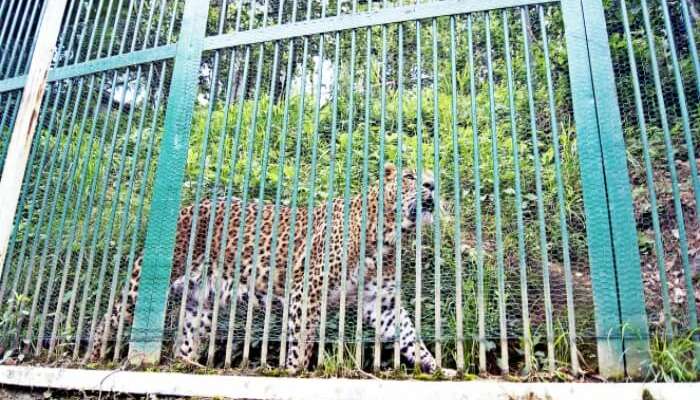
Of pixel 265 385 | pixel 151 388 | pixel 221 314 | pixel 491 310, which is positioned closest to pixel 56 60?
pixel 221 314

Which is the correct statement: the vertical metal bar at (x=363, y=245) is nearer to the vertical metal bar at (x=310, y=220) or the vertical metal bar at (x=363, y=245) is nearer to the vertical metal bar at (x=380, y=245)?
the vertical metal bar at (x=380, y=245)

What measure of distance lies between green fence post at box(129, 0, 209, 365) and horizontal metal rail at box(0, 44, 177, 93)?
5.0 inches

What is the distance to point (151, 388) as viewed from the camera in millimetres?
3348

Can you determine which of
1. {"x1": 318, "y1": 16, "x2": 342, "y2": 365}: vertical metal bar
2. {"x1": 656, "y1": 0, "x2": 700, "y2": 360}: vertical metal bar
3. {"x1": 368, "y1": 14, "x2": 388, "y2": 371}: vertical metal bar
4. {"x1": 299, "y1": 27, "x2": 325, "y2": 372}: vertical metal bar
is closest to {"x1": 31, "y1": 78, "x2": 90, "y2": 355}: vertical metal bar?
{"x1": 299, "y1": 27, "x2": 325, "y2": 372}: vertical metal bar

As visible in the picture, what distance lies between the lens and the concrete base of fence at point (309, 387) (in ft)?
8.74

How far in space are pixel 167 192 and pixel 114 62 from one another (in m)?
1.26

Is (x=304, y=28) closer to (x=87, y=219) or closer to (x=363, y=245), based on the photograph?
(x=363, y=245)

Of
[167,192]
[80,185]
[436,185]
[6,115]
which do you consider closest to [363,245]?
[436,185]

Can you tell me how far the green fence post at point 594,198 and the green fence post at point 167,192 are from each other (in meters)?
2.53

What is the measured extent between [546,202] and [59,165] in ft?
13.2

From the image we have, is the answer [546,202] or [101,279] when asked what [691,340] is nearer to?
[546,202]

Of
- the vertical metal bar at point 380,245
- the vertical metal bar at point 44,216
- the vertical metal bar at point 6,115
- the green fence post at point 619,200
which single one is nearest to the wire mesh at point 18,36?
the vertical metal bar at point 6,115

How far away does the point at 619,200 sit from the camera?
9.90 feet

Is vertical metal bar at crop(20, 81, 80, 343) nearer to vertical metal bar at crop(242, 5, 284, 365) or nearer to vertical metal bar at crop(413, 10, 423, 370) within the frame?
vertical metal bar at crop(242, 5, 284, 365)
